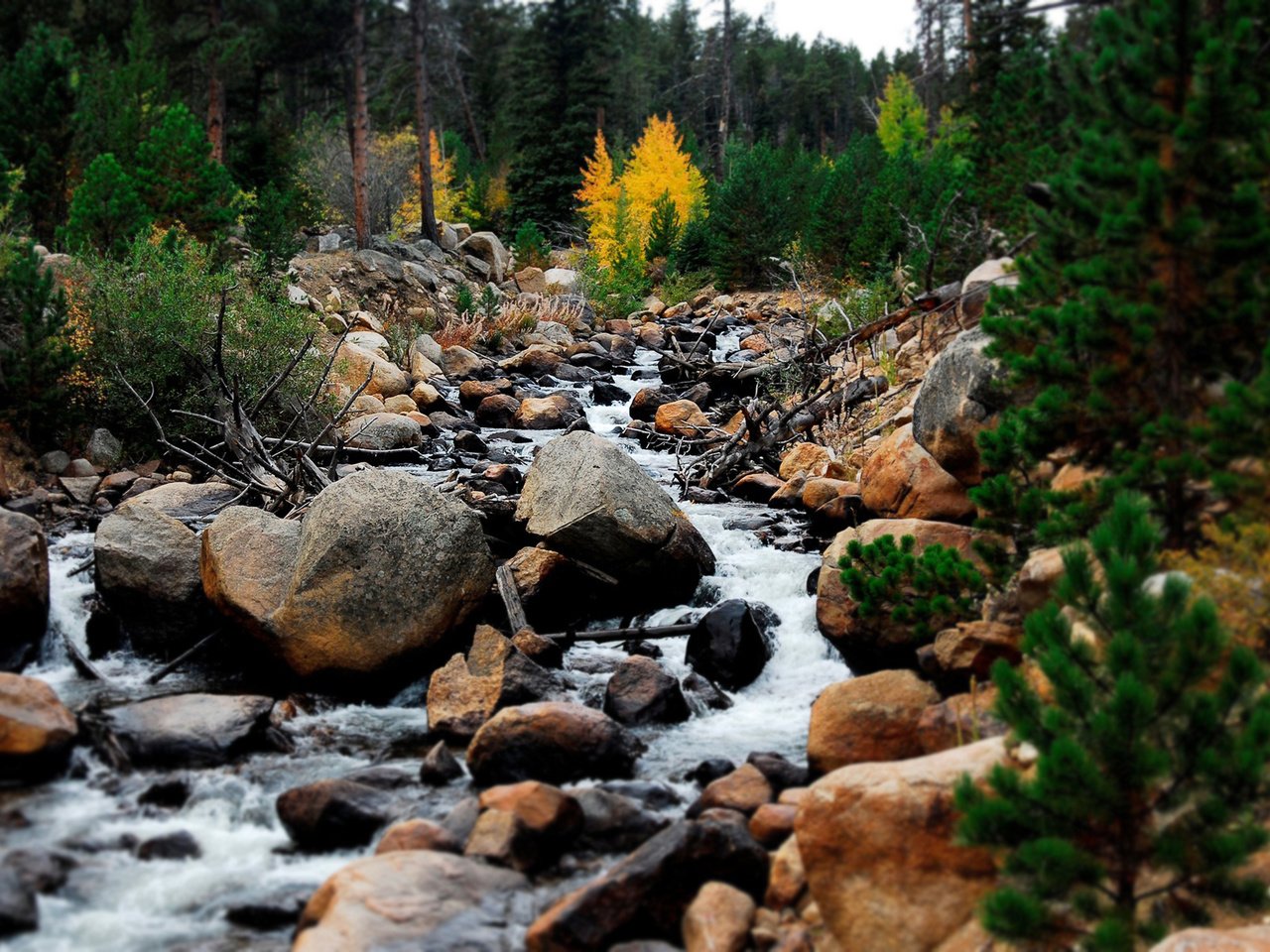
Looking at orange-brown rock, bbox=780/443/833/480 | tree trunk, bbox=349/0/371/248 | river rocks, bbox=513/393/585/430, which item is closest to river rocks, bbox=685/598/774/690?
orange-brown rock, bbox=780/443/833/480

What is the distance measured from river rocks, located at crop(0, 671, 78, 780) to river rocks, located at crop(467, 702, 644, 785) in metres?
2.27

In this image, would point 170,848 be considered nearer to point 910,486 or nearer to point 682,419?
point 910,486

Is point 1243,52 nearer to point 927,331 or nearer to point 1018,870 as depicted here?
point 1018,870

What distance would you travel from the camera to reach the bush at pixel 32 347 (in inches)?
424

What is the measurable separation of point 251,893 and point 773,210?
2496cm

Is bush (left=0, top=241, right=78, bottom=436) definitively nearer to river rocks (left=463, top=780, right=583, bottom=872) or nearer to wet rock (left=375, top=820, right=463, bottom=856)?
wet rock (left=375, top=820, right=463, bottom=856)

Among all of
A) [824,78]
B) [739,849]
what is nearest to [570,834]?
[739,849]

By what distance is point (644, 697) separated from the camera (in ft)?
22.7

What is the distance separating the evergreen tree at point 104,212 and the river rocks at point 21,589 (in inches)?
318

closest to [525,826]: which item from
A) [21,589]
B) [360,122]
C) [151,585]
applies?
[151,585]

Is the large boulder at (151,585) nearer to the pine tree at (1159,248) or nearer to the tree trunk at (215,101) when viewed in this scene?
the pine tree at (1159,248)

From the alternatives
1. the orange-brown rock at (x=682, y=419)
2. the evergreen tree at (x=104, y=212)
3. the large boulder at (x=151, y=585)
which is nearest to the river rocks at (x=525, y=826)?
the large boulder at (x=151, y=585)

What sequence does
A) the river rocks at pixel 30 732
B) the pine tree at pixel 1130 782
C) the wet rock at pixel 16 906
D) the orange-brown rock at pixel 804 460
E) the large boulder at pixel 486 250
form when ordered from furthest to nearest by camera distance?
the large boulder at pixel 486 250
the orange-brown rock at pixel 804 460
the river rocks at pixel 30 732
the wet rock at pixel 16 906
the pine tree at pixel 1130 782

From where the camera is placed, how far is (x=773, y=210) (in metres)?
27.5
